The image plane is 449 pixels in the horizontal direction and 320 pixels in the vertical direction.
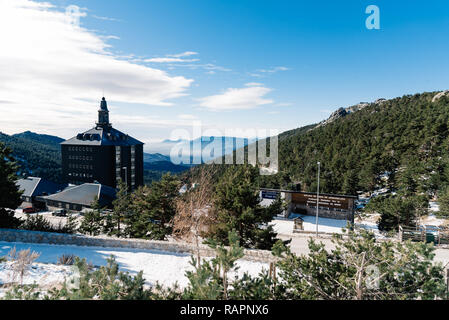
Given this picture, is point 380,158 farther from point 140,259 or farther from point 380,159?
point 140,259

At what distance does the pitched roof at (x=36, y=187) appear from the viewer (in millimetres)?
34847

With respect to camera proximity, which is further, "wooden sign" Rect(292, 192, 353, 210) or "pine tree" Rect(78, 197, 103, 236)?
"wooden sign" Rect(292, 192, 353, 210)

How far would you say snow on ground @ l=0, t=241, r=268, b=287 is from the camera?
8.48m

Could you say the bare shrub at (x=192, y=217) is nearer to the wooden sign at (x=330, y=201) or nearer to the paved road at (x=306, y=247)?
the paved road at (x=306, y=247)

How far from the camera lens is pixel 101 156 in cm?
4322

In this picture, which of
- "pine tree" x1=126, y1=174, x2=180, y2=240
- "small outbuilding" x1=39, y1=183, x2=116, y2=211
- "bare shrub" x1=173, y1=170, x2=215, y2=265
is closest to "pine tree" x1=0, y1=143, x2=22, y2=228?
"pine tree" x1=126, y1=174, x2=180, y2=240

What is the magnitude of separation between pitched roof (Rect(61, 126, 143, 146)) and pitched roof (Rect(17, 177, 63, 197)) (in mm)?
9707

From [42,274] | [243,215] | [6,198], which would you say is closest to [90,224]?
[6,198]

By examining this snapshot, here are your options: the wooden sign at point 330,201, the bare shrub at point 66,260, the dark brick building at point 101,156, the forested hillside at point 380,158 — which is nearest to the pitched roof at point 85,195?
the dark brick building at point 101,156

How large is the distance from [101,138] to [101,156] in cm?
375

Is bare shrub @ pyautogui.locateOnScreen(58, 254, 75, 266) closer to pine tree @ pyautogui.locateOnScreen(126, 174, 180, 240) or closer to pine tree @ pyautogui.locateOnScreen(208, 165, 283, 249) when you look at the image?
pine tree @ pyautogui.locateOnScreen(126, 174, 180, 240)

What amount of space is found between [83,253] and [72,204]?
81.7 ft

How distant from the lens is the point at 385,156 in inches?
1385
